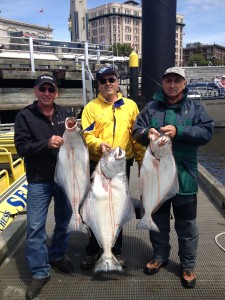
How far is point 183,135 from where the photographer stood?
8.93 feet

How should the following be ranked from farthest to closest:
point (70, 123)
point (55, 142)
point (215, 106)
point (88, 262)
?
point (215, 106) → point (88, 262) → point (55, 142) → point (70, 123)

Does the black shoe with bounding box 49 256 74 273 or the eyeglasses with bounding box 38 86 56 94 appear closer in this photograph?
the eyeglasses with bounding box 38 86 56 94

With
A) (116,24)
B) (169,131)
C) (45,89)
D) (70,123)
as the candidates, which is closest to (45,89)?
(45,89)

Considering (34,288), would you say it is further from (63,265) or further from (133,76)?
(133,76)

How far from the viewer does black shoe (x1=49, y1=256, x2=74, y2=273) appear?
3.30 metres

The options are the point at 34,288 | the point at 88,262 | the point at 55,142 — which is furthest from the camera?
the point at 88,262

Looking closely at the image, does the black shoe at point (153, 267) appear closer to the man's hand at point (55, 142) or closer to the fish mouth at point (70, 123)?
the man's hand at point (55, 142)

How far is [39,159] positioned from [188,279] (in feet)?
5.99

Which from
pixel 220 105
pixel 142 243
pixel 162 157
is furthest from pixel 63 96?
pixel 220 105

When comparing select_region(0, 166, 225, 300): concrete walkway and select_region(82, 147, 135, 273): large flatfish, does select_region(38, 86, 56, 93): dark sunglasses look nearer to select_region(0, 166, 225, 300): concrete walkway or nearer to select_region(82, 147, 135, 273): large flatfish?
select_region(82, 147, 135, 273): large flatfish

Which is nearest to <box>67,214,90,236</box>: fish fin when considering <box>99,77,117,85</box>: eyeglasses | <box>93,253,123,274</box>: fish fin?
<box>93,253,123,274</box>: fish fin

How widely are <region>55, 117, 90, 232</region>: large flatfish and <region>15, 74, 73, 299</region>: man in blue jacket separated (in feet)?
0.53

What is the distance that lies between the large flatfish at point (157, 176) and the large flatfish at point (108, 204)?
0.15m

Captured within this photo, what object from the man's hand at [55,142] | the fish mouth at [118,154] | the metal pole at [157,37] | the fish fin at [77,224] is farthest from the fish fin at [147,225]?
the metal pole at [157,37]
